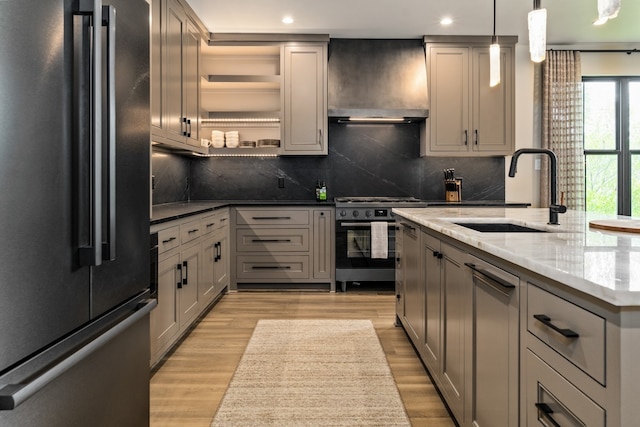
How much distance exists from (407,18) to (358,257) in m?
2.36

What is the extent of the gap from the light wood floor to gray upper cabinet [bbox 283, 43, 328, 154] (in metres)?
1.59

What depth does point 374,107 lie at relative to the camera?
4906 mm

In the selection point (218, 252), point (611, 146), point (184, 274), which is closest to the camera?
point (184, 274)

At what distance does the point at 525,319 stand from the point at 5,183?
1.28 meters

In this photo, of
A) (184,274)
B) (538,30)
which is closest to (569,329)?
(538,30)

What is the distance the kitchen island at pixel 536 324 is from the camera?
2.86 ft

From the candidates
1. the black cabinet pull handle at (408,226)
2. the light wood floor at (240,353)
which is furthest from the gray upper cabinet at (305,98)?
the black cabinet pull handle at (408,226)

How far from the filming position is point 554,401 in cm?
110

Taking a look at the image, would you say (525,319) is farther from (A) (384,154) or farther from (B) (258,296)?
(A) (384,154)

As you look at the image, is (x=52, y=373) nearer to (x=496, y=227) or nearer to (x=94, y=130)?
(x=94, y=130)

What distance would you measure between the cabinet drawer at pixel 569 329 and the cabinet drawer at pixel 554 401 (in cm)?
6

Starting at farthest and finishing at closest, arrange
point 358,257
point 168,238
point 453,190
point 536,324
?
point 453,190 → point 358,257 → point 168,238 → point 536,324

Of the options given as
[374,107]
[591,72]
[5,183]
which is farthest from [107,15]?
[591,72]

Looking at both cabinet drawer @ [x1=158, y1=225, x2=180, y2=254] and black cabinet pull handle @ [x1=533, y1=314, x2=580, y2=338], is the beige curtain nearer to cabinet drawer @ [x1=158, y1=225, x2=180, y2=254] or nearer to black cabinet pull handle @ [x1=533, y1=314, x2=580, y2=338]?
cabinet drawer @ [x1=158, y1=225, x2=180, y2=254]
